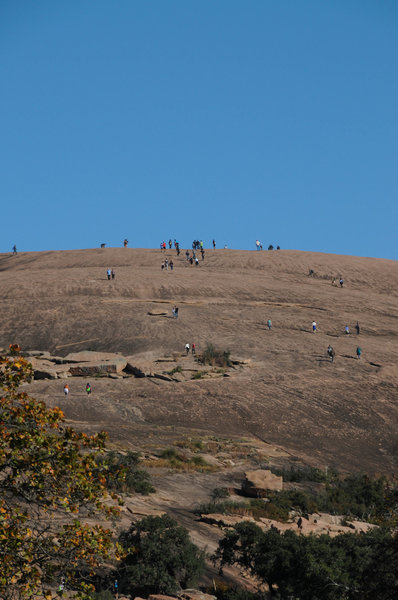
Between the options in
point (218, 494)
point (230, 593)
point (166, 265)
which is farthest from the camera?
point (166, 265)

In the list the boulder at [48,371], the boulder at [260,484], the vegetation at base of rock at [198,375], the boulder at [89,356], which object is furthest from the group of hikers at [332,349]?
the boulder at [260,484]

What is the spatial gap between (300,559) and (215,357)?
118 ft

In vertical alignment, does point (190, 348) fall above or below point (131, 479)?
above

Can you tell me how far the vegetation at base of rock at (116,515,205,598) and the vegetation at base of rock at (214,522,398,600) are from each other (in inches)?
48.8

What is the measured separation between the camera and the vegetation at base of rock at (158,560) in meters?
18.2

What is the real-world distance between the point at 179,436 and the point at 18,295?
118ft

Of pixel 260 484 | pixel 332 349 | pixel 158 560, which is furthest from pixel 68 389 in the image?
pixel 158 560

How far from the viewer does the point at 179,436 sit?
40344 millimetres

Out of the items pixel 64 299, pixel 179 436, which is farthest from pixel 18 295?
pixel 179 436

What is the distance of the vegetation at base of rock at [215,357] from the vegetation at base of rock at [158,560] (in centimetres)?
3269

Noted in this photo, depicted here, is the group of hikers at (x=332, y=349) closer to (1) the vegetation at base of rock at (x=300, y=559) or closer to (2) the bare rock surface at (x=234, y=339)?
(2) the bare rock surface at (x=234, y=339)

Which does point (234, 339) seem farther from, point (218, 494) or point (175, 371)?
point (218, 494)

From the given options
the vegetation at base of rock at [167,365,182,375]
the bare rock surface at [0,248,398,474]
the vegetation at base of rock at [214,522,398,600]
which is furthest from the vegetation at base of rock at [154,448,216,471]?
the vegetation at base of rock at [167,365,182,375]

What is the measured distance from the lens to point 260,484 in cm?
3072
